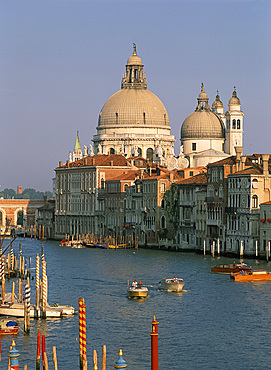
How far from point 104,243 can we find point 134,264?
25.0 meters

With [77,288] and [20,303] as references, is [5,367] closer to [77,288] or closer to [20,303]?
[20,303]

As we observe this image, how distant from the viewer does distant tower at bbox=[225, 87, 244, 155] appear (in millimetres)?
114812

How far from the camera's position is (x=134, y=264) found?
66.4 meters

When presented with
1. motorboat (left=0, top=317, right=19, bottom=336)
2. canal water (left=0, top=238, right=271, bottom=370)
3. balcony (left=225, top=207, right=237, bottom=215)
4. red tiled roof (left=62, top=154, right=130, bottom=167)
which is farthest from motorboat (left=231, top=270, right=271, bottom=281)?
red tiled roof (left=62, top=154, right=130, bottom=167)

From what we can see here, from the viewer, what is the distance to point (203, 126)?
118 m

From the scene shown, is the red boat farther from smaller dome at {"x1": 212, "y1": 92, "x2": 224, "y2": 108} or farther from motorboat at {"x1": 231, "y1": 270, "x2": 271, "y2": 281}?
smaller dome at {"x1": 212, "y1": 92, "x2": 224, "y2": 108}

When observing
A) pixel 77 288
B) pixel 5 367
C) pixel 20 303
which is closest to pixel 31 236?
pixel 77 288

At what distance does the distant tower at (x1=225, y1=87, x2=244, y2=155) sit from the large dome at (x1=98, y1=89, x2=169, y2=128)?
14335 mm

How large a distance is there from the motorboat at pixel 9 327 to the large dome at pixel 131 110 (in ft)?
298

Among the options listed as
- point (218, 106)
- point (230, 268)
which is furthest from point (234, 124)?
point (230, 268)

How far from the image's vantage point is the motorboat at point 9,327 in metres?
36.9

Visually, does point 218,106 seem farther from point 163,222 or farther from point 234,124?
point 163,222

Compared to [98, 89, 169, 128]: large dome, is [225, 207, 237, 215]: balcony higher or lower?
lower

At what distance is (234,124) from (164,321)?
76099 millimetres
